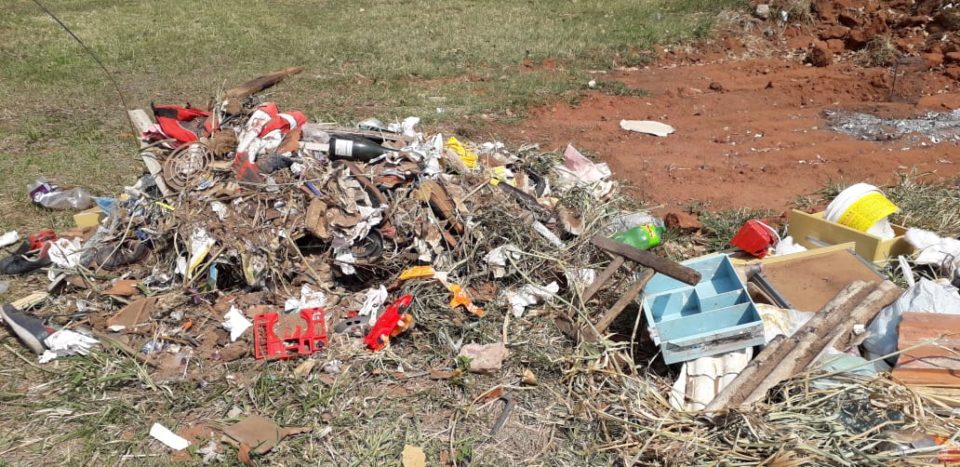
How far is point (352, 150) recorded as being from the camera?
4180 mm

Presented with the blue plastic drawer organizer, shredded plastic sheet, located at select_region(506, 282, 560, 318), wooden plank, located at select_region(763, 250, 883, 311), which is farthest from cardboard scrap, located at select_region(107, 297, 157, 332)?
wooden plank, located at select_region(763, 250, 883, 311)

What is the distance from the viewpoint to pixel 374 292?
3742 mm

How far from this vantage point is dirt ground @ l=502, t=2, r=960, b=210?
215 inches

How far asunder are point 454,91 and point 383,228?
408cm

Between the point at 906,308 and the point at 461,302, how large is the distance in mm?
2316

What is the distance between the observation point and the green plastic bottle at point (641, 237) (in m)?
4.16

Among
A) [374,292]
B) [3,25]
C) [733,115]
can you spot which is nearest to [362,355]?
[374,292]

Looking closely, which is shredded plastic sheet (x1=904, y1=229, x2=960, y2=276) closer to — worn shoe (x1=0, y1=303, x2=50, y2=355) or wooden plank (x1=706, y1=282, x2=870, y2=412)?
wooden plank (x1=706, y1=282, x2=870, y2=412)

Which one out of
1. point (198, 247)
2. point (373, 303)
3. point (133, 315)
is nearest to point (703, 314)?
point (373, 303)

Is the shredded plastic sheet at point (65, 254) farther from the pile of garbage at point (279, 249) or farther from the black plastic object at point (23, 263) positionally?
the black plastic object at point (23, 263)

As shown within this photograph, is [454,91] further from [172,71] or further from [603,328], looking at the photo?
[603,328]

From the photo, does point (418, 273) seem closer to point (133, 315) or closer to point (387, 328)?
point (387, 328)

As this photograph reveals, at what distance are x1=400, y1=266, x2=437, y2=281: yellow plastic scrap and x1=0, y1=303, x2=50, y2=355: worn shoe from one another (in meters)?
1.98

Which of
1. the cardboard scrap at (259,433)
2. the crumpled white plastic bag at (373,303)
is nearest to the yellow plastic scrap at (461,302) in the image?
the crumpled white plastic bag at (373,303)
